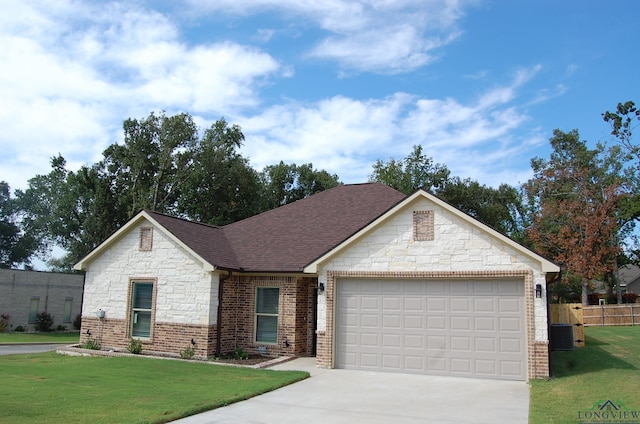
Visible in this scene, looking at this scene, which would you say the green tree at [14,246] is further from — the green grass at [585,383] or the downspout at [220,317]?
the green grass at [585,383]

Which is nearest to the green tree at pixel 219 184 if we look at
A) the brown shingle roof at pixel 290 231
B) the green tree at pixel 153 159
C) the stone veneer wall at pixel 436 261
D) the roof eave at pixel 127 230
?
the green tree at pixel 153 159

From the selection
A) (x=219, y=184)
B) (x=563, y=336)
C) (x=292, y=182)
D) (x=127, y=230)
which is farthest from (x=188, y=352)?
(x=292, y=182)

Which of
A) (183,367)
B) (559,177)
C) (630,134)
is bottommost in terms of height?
(183,367)

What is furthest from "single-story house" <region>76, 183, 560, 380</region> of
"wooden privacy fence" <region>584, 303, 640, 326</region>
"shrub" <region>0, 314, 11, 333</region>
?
"shrub" <region>0, 314, 11, 333</region>

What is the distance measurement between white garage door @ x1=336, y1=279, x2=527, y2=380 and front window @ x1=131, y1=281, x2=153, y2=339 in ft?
22.8

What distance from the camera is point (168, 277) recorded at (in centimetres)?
1794

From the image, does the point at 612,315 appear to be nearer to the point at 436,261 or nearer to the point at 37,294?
the point at 436,261

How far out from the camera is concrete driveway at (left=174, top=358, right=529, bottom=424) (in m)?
9.19

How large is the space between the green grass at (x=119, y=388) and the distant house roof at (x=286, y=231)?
152 inches

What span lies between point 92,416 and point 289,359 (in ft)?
27.4

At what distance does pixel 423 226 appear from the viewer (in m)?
14.7

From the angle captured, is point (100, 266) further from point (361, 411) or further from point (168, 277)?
point (361, 411)

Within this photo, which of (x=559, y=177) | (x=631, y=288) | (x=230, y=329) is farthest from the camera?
(x=631, y=288)

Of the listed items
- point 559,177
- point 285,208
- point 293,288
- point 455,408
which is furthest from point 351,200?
point 559,177
